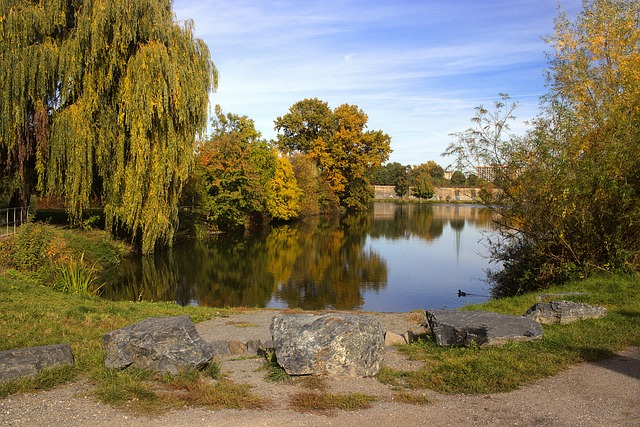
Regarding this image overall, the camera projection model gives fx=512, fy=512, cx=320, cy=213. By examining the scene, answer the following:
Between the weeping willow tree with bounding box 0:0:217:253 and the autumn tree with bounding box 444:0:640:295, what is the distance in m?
11.0

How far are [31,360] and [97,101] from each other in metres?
14.3

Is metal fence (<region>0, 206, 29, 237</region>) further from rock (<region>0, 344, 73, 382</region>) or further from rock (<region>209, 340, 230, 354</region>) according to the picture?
rock (<region>0, 344, 73, 382</region>)

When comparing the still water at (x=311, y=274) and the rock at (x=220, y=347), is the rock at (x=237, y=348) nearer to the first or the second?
the rock at (x=220, y=347)

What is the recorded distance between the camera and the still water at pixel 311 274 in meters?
16.5

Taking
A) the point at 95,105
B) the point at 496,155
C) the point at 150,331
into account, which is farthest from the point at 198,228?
→ the point at 150,331

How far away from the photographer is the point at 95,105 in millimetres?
18125

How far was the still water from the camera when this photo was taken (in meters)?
16.5

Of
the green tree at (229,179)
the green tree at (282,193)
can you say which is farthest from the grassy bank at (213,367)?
the green tree at (282,193)

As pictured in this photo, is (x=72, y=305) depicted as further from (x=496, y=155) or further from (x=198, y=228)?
(x=198, y=228)

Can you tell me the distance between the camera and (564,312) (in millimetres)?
8500

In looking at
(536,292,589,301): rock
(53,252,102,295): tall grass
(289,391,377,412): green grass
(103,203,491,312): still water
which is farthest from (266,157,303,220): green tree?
(289,391,377,412): green grass

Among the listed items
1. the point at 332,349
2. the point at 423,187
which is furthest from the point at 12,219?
the point at 423,187

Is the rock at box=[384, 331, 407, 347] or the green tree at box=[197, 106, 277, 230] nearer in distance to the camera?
the rock at box=[384, 331, 407, 347]

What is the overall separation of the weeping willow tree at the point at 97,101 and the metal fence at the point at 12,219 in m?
0.61
